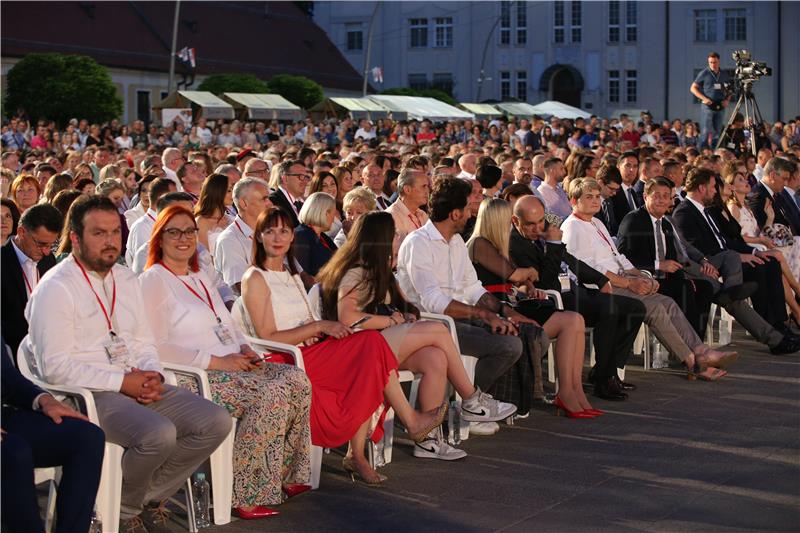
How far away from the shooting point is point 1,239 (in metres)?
6.27

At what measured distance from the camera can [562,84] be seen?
63469 millimetres

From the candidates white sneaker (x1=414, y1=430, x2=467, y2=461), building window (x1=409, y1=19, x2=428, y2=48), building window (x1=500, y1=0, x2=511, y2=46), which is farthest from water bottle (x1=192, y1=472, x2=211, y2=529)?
building window (x1=409, y1=19, x2=428, y2=48)

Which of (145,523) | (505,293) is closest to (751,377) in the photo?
(505,293)

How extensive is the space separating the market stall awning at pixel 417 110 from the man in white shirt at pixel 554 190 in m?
28.4

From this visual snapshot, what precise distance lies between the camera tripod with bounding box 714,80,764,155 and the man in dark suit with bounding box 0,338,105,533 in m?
14.4

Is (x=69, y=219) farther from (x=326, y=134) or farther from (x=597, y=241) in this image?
(x=326, y=134)

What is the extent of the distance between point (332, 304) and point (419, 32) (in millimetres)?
60959

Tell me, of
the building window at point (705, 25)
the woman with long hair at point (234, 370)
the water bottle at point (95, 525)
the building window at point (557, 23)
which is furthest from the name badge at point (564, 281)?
the building window at point (557, 23)

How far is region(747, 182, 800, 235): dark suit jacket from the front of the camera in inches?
495

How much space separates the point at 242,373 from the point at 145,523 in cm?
84

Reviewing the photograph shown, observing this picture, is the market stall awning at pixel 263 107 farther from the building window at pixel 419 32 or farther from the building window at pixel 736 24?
the building window at pixel 419 32

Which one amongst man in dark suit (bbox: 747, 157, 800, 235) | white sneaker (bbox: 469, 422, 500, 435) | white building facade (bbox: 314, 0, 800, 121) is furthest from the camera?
white building facade (bbox: 314, 0, 800, 121)

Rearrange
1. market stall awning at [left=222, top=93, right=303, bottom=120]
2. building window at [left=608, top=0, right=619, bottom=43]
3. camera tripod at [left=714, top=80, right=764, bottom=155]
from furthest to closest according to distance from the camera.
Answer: building window at [left=608, top=0, right=619, bottom=43], market stall awning at [left=222, top=93, right=303, bottom=120], camera tripod at [left=714, top=80, right=764, bottom=155]

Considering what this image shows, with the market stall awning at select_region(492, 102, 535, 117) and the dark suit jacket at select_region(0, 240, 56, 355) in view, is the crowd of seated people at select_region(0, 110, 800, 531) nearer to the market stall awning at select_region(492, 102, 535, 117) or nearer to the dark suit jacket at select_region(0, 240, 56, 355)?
Answer: the dark suit jacket at select_region(0, 240, 56, 355)
